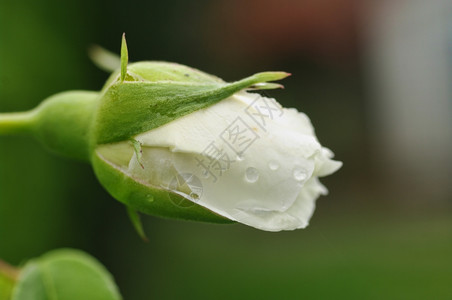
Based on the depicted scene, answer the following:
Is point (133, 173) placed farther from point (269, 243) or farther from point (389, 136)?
point (389, 136)

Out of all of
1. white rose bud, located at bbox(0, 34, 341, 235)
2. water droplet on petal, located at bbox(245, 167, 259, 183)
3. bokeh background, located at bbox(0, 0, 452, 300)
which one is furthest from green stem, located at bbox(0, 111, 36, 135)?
bokeh background, located at bbox(0, 0, 452, 300)

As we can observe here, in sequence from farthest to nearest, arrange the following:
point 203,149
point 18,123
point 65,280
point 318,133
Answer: point 318,133
point 65,280
point 18,123
point 203,149

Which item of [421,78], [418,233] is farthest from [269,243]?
[421,78]

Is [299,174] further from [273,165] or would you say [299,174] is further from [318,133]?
[318,133]

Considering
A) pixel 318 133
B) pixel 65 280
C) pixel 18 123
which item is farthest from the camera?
pixel 318 133

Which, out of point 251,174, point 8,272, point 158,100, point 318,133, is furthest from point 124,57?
point 318,133

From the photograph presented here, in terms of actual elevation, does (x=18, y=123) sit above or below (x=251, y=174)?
below

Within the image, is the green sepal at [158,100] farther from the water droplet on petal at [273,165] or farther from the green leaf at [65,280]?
the green leaf at [65,280]
